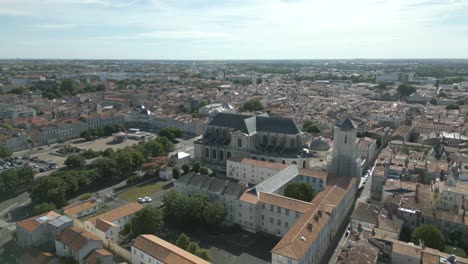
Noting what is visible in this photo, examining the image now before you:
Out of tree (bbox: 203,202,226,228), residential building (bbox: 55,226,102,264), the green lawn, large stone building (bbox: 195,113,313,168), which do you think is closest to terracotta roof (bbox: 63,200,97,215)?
the green lawn

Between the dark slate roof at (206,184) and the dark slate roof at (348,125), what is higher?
the dark slate roof at (348,125)

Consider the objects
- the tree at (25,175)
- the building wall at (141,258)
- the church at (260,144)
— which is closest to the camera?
the building wall at (141,258)

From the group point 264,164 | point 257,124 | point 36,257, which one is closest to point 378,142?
point 257,124

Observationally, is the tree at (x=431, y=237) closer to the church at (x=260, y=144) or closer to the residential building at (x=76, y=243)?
the church at (x=260, y=144)

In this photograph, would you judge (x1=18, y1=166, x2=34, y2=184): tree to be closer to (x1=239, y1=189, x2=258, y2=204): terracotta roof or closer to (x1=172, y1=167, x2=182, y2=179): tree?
(x1=172, y1=167, x2=182, y2=179): tree

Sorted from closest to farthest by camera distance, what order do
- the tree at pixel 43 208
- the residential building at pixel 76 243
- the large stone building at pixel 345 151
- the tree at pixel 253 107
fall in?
the residential building at pixel 76 243 < the tree at pixel 43 208 < the large stone building at pixel 345 151 < the tree at pixel 253 107

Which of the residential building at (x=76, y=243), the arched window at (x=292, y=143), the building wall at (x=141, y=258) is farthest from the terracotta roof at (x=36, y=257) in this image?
the arched window at (x=292, y=143)

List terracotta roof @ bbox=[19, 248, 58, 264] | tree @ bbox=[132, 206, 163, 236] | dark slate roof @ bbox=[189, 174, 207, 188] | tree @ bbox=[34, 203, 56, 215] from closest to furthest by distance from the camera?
terracotta roof @ bbox=[19, 248, 58, 264] → tree @ bbox=[132, 206, 163, 236] → tree @ bbox=[34, 203, 56, 215] → dark slate roof @ bbox=[189, 174, 207, 188]
